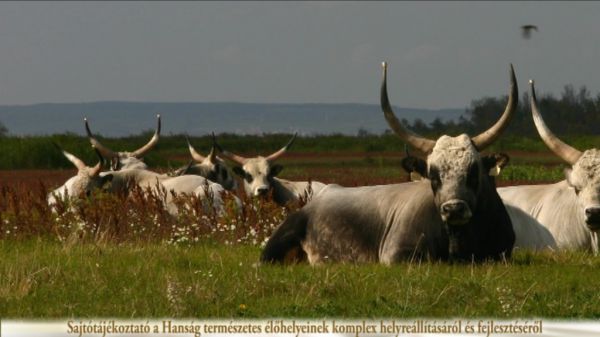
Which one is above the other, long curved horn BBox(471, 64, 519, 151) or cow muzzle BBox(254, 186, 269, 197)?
long curved horn BBox(471, 64, 519, 151)

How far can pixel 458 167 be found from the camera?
11367mm

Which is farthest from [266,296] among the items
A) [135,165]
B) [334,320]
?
[135,165]

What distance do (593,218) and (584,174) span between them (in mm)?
785

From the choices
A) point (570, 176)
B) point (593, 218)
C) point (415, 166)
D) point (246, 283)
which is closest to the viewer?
point (246, 283)

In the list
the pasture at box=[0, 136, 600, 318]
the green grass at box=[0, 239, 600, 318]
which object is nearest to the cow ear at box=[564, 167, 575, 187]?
the pasture at box=[0, 136, 600, 318]

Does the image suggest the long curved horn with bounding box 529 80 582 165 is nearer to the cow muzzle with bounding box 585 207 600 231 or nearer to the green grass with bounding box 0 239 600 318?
the cow muzzle with bounding box 585 207 600 231

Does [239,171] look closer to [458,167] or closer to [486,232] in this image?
[486,232]

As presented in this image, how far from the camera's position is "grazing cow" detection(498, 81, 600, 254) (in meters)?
13.2

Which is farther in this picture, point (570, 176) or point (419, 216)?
point (570, 176)

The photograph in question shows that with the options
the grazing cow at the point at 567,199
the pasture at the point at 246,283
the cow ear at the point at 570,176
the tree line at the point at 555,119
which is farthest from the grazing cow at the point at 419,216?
the tree line at the point at 555,119

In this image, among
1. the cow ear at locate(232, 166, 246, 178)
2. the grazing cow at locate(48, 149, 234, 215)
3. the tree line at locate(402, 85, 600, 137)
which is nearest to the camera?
the grazing cow at locate(48, 149, 234, 215)

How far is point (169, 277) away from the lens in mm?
10500

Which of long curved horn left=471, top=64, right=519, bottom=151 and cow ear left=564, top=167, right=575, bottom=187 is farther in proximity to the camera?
cow ear left=564, top=167, right=575, bottom=187

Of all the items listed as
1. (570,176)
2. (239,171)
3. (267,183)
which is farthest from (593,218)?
(239,171)
